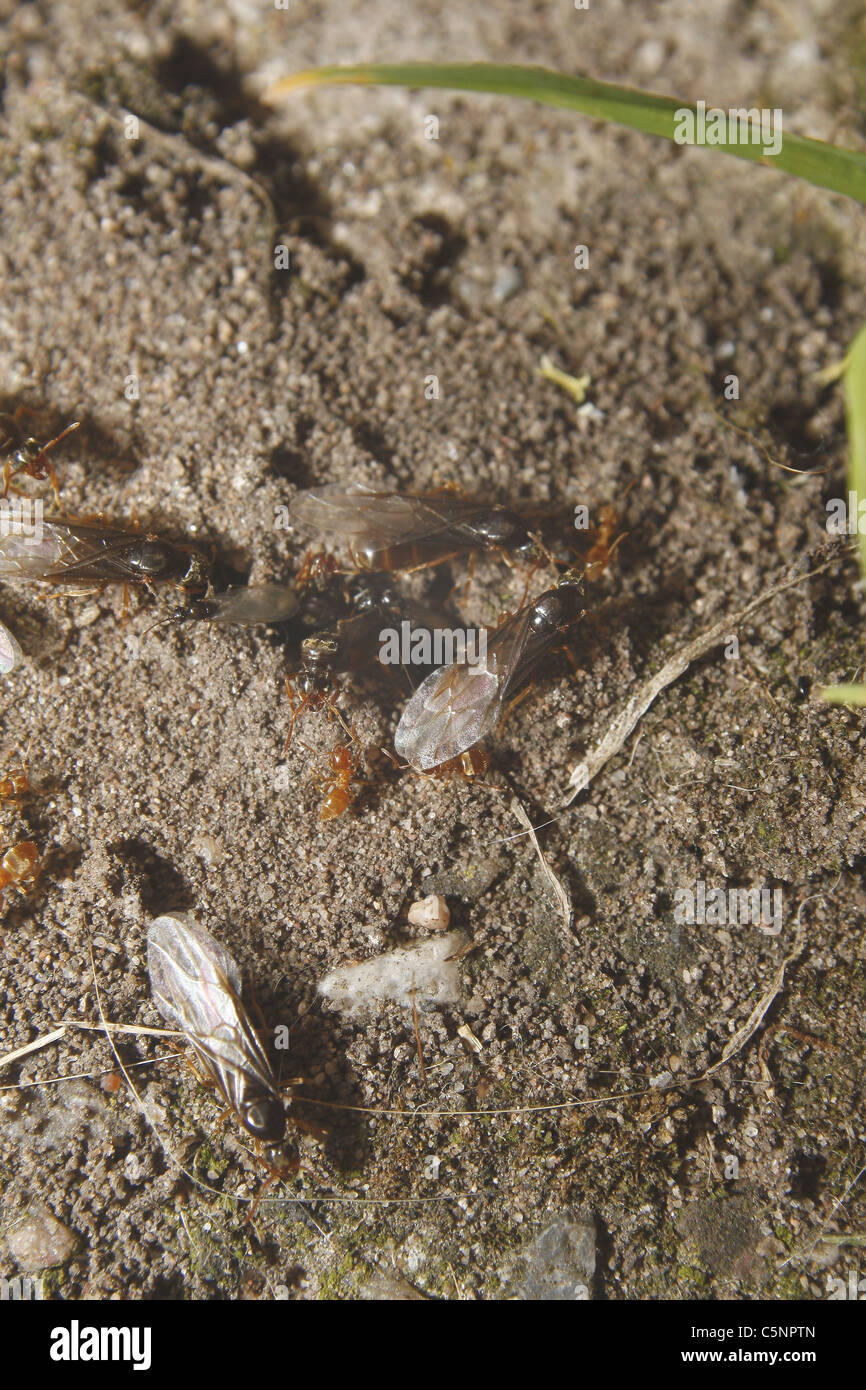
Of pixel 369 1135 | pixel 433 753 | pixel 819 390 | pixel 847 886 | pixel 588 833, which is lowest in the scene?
pixel 369 1135

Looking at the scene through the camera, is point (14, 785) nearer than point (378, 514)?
Yes

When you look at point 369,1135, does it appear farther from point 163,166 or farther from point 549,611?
point 163,166

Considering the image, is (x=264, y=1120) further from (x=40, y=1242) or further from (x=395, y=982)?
(x=40, y=1242)

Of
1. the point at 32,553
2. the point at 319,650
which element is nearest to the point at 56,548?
the point at 32,553

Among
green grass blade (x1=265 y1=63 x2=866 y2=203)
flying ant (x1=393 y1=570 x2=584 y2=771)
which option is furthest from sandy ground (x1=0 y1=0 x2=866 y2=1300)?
green grass blade (x1=265 y1=63 x2=866 y2=203)

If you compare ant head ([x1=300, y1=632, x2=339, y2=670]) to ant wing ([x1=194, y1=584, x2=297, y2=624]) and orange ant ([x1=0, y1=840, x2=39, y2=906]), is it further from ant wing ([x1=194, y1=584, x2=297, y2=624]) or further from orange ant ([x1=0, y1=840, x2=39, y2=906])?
orange ant ([x1=0, y1=840, x2=39, y2=906])
